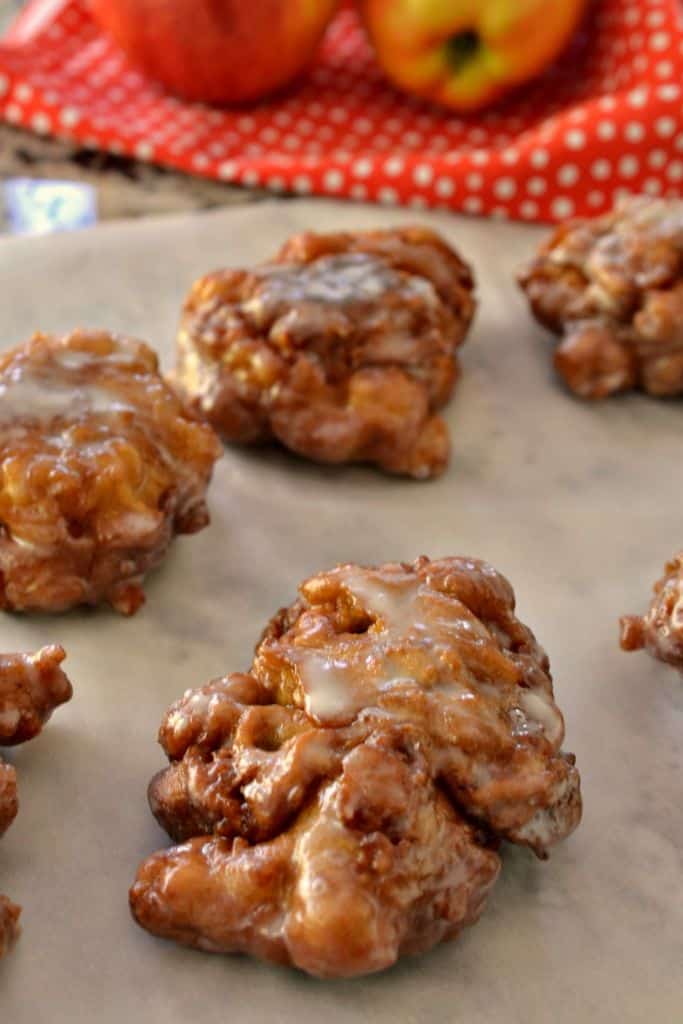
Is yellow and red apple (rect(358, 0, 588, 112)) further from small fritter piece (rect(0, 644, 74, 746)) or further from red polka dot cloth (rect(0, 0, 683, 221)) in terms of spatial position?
small fritter piece (rect(0, 644, 74, 746))

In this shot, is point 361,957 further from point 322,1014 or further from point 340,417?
point 340,417

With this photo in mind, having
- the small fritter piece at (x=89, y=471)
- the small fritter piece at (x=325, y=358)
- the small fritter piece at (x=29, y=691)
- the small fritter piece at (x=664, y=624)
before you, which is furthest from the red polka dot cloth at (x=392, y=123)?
the small fritter piece at (x=29, y=691)

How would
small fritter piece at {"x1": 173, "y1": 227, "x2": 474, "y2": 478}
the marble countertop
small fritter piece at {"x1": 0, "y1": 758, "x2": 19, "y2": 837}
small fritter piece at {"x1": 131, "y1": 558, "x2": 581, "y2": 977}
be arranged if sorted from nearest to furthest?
small fritter piece at {"x1": 131, "y1": 558, "x2": 581, "y2": 977} < small fritter piece at {"x1": 0, "y1": 758, "x2": 19, "y2": 837} < small fritter piece at {"x1": 173, "y1": 227, "x2": 474, "y2": 478} < the marble countertop

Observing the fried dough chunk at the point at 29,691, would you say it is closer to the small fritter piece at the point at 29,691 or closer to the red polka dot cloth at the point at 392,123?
the small fritter piece at the point at 29,691

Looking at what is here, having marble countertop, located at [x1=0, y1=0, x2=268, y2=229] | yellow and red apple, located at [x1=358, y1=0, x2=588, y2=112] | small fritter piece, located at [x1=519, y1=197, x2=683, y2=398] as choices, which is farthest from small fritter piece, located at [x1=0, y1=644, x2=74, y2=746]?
yellow and red apple, located at [x1=358, y1=0, x2=588, y2=112]

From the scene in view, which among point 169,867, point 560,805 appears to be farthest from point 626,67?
point 169,867

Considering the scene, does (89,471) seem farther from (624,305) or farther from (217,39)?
(217,39)

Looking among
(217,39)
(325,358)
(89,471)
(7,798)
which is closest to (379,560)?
(325,358)
